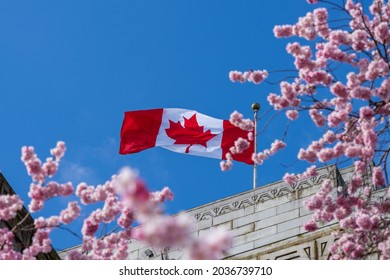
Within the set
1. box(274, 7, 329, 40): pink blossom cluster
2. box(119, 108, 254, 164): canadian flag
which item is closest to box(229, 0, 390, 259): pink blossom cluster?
box(274, 7, 329, 40): pink blossom cluster

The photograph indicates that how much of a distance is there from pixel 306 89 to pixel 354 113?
129 cm

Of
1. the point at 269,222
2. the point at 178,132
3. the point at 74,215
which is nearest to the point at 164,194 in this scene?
the point at 74,215

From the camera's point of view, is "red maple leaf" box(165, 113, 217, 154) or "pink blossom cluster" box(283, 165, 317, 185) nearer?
"pink blossom cluster" box(283, 165, 317, 185)

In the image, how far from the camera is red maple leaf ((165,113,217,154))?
2638cm

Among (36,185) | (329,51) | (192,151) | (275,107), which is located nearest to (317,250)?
(275,107)

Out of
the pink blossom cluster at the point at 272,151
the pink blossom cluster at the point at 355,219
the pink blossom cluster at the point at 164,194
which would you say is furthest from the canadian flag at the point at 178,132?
the pink blossom cluster at the point at 164,194

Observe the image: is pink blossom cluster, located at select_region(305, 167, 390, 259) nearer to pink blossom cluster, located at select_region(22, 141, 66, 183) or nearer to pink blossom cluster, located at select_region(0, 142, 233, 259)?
pink blossom cluster, located at select_region(0, 142, 233, 259)

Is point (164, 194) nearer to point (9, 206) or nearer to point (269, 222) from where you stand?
point (9, 206)

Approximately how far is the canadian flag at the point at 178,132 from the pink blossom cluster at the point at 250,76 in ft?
34.3

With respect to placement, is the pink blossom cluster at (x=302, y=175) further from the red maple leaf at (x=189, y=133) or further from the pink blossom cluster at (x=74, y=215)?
the red maple leaf at (x=189, y=133)

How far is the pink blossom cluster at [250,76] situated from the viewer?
1536cm

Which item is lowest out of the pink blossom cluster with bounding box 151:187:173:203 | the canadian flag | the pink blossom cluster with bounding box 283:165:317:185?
the pink blossom cluster with bounding box 151:187:173:203

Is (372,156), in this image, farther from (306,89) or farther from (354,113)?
(306,89)

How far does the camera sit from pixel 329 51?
14.0 m
